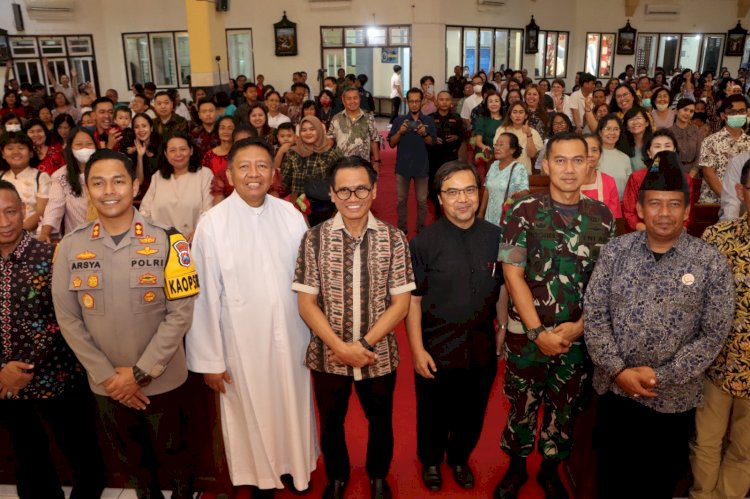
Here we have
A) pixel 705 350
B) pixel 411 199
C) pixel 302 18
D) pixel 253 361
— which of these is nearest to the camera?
pixel 705 350

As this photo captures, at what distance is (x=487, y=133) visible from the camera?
613cm

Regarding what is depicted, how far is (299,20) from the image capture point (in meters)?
15.2

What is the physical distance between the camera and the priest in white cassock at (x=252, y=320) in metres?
2.42

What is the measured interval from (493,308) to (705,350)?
2.72 ft

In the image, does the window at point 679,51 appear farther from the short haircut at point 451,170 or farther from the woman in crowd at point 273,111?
the short haircut at point 451,170

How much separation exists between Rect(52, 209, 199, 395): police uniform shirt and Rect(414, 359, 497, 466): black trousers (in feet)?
3.66

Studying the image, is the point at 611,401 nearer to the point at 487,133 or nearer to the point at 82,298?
the point at 82,298

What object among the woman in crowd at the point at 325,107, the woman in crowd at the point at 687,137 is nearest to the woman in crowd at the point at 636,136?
the woman in crowd at the point at 687,137

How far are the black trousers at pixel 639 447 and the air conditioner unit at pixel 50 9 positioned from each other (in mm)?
17935

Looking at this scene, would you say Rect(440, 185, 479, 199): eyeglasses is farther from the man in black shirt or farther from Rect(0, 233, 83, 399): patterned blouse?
Answer: Rect(0, 233, 83, 399): patterned blouse

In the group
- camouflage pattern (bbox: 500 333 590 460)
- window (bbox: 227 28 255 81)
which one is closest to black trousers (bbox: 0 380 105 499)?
camouflage pattern (bbox: 500 333 590 460)

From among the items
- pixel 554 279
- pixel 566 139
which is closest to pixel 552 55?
pixel 566 139

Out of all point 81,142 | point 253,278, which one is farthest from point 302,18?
point 253,278

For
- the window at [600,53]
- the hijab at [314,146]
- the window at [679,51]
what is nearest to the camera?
the hijab at [314,146]
